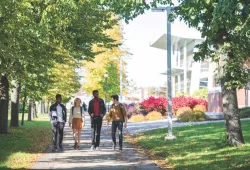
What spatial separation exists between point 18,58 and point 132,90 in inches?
2306

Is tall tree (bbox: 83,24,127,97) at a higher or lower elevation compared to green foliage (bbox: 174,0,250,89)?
higher

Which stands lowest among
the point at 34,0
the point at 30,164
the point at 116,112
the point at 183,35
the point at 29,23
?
the point at 30,164

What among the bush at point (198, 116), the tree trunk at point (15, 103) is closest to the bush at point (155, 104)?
the bush at point (198, 116)

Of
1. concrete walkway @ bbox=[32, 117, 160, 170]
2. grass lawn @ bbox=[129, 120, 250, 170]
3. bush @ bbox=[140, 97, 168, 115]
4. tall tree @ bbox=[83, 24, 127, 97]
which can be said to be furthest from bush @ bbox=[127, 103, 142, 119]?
concrete walkway @ bbox=[32, 117, 160, 170]

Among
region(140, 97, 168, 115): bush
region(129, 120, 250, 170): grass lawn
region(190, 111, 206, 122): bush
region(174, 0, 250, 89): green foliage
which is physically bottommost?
region(129, 120, 250, 170): grass lawn

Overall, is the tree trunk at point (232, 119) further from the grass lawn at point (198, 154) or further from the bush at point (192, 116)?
the bush at point (192, 116)

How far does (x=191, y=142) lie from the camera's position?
15.7m

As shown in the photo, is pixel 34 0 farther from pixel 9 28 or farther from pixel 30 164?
pixel 30 164

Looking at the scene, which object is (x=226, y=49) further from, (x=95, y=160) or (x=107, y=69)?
(x=107, y=69)

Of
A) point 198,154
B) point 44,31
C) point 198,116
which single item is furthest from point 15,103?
point 198,154

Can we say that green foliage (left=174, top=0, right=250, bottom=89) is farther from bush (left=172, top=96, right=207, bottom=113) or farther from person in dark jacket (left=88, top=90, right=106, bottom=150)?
bush (left=172, top=96, right=207, bottom=113)

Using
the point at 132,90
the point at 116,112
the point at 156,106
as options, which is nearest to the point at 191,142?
the point at 116,112

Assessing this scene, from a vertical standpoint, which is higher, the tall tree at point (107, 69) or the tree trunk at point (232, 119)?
the tall tree at point (107, 69)

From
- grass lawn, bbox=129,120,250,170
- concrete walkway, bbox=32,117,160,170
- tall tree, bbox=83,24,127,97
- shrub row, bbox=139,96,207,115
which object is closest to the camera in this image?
grass lawn, bbox=129,120,250,170
